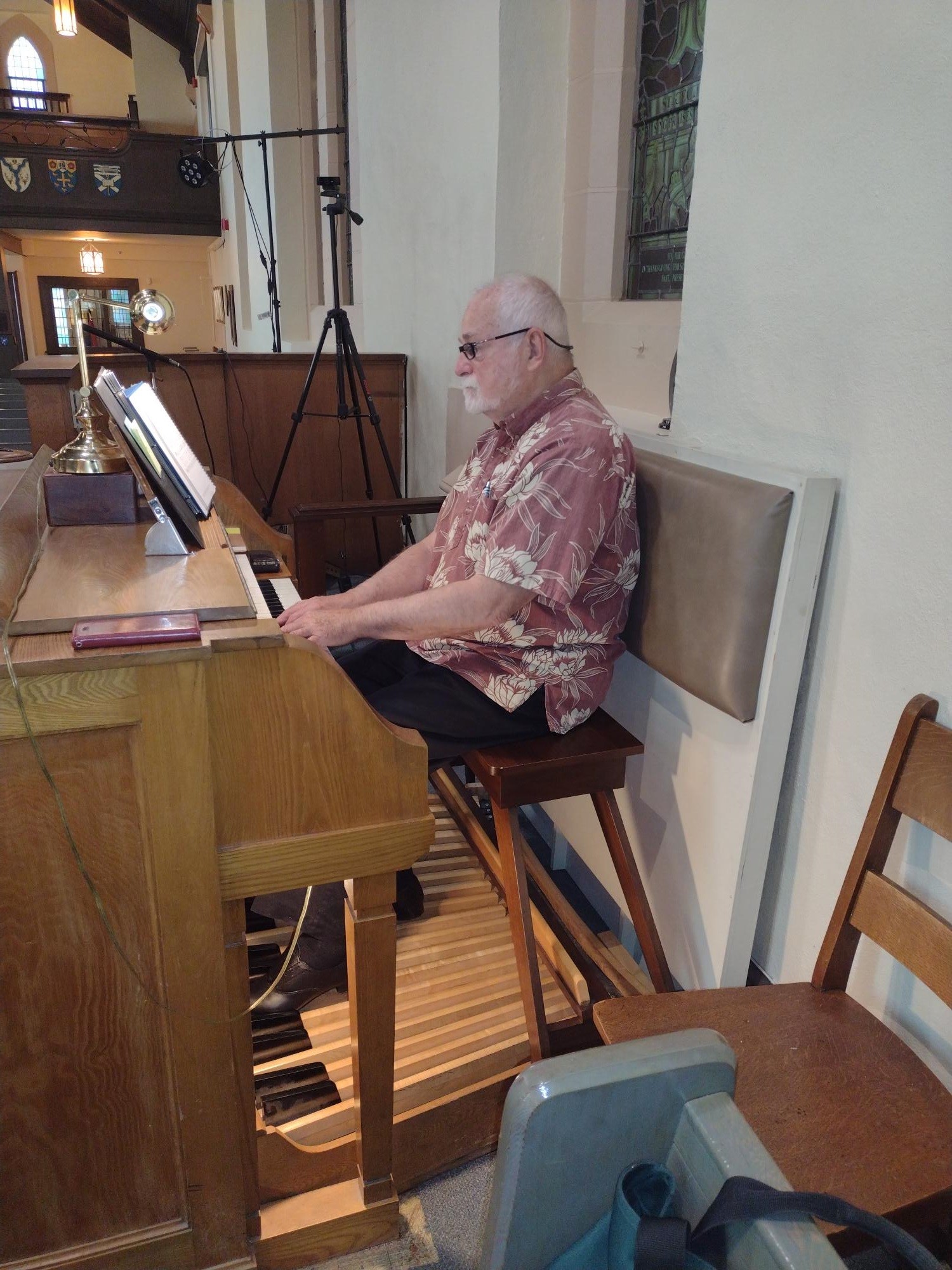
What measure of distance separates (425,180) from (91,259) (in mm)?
11438

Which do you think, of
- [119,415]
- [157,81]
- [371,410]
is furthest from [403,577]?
[157,81]

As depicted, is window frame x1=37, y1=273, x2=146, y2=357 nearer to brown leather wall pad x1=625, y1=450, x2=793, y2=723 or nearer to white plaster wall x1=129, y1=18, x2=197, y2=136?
white plaster wall x1=129, y1=18, x2=197, y2=136

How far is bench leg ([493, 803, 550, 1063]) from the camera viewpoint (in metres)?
1.56

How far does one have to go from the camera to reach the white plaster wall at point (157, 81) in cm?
1231

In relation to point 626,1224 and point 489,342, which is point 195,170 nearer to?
point 489,342

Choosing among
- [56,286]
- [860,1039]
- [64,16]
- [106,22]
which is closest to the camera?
[860,1039]

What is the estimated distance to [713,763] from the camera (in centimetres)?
153

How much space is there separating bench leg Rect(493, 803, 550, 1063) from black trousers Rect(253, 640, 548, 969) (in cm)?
14

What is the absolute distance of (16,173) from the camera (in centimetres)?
1044

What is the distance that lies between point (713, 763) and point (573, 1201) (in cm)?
100

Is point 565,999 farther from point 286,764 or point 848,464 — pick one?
point 848,464

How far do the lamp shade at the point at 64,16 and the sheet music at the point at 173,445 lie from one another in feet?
31.7

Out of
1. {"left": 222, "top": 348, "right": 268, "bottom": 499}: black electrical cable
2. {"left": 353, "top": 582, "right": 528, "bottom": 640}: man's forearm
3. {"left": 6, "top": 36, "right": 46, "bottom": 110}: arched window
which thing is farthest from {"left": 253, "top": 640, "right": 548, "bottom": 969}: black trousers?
{"left": 6, "top": 36, "right": 46, "bottom": 110}: arched window

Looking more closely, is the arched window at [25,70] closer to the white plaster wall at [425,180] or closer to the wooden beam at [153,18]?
the wooden beam at [153,18]
